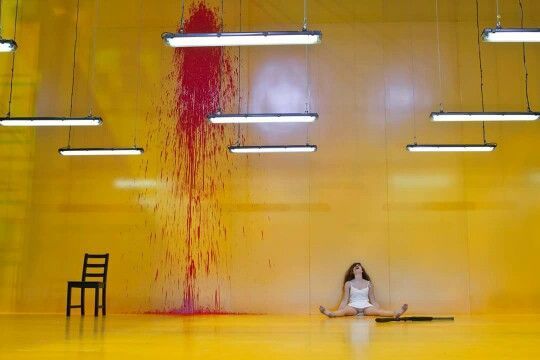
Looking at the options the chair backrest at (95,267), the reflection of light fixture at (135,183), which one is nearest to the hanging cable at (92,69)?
the reflection of light fixture at (135,183)

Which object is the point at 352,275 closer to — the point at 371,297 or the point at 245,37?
the point at 371,297

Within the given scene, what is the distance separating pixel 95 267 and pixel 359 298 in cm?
421

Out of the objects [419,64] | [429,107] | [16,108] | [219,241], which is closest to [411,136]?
[429,107]

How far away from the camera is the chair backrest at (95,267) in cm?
902

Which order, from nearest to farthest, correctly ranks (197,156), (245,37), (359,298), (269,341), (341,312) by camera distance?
1. (269,341)
2. (245,37)
3. (341,312)
4. (359,298)
5. (197,156)

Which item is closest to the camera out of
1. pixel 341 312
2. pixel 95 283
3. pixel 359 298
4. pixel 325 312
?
pixel 95 283

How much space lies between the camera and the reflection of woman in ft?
28.5

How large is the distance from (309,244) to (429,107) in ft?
10.1

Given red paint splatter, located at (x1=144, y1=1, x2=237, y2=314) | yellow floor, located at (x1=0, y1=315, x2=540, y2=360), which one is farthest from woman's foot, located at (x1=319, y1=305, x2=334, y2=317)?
red paint splatter, located at (x1=144, y1=1, x2=237, y2=314)

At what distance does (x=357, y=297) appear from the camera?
29.6ft

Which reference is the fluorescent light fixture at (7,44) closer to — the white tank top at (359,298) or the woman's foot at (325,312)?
the woman's foot at (325,312)

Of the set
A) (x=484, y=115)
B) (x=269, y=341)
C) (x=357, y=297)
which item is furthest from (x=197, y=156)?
(x=269, y=341)

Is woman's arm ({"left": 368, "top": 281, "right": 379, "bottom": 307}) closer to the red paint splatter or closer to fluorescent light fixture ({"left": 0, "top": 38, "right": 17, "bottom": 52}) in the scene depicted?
the red paint splatter

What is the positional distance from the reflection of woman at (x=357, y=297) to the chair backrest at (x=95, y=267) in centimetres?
340
